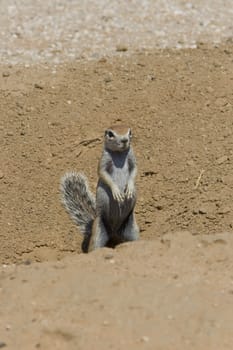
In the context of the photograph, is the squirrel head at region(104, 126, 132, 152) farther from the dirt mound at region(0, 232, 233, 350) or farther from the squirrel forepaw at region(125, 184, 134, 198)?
the dirt mound at region(0, 232, 233, 350)

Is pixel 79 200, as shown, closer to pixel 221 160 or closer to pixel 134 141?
pixel 134 141

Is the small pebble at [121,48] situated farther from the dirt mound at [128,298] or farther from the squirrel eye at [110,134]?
the dirt mound at [128,298]

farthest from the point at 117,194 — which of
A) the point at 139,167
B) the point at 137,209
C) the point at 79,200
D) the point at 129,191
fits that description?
the point at 139,167

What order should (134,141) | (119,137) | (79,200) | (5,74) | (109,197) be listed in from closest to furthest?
(119,137), (109,197), (79,200), (134,141), (5,74)

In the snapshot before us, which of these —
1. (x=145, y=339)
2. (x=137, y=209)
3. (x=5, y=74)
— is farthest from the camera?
(x=5, y=74)

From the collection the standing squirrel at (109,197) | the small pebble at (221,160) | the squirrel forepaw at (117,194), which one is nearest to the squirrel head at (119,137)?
the standing squirrel at (109,197)

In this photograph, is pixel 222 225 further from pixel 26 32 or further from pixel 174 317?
pixel 26 32

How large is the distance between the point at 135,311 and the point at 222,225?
2.33 metres

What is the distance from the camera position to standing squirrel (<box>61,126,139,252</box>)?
729 cm

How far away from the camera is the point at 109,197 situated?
7.42m

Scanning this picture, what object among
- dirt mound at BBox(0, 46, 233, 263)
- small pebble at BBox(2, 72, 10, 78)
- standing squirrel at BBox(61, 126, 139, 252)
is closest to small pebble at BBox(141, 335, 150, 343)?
standing squirrel at BBox(61, 126, 139, 252)

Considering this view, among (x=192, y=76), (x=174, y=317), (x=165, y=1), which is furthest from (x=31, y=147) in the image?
(x=174, y=317)

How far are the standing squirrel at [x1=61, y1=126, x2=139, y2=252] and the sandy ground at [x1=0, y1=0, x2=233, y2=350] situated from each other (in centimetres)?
33

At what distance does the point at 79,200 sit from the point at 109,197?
0.45 metres
